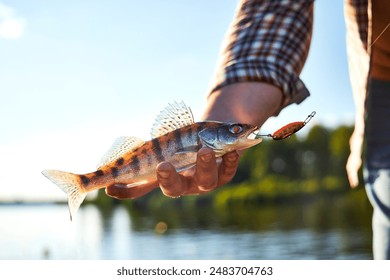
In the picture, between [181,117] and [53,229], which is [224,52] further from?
[53,229]

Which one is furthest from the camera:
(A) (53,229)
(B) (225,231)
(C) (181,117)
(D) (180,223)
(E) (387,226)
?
Result: (D) (180,223)

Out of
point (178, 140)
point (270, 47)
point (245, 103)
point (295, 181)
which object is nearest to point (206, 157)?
point (178, 140)

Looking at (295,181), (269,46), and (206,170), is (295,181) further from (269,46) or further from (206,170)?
(206,170)

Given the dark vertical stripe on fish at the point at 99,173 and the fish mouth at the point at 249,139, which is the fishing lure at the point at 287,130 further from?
the dark vertical stripe on fish at the point at 99,173

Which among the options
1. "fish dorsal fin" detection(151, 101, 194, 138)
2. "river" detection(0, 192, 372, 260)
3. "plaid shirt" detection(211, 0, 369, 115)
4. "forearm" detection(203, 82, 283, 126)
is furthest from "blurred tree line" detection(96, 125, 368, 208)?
"fish dorsal fin" detection(151, 101, 194, 138)

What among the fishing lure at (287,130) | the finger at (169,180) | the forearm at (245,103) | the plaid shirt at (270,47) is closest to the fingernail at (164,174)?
the finger at (169,180)

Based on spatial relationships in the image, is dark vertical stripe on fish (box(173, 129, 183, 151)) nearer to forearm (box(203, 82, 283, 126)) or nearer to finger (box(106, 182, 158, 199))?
finger (box(106, 182, 158, 199))
